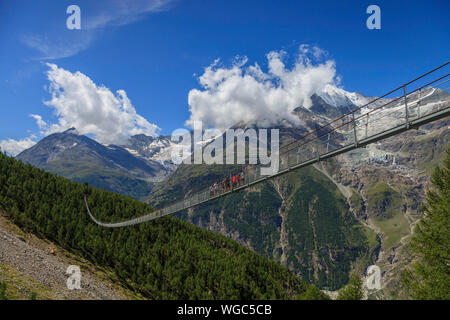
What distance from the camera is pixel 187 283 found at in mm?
56344

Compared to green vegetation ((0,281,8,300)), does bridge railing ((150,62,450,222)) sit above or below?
above

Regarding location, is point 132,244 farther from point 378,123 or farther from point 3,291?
point 378,123

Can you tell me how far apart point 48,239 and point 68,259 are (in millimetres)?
7556

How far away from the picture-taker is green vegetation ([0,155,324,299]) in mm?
50844

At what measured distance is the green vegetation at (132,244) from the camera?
50844 mm

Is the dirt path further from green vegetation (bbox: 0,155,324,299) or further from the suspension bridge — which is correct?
the suspension bridge

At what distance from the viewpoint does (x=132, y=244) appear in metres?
61.3
